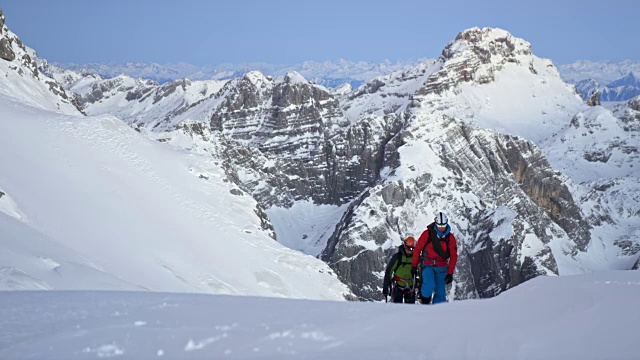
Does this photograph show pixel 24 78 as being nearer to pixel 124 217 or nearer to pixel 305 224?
pixel 124 217

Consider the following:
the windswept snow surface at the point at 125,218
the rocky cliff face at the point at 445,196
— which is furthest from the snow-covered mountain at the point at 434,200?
the windswept snow surface at the point at 125,218

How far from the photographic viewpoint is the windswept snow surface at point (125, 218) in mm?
24938

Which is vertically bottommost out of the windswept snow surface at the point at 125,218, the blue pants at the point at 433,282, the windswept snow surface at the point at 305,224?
the blue pants at the point at 433,282

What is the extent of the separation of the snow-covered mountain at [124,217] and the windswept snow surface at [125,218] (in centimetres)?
A: 11

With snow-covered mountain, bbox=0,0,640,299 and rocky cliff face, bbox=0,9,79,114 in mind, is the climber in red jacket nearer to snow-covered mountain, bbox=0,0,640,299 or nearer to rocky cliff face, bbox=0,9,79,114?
rocky cliff face, bbox=0,9,79,114

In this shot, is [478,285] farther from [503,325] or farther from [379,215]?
[503,325]

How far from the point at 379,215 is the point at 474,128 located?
58.7 meters

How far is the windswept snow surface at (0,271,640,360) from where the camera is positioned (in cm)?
802

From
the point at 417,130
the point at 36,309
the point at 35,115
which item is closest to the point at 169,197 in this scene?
the point at 35,115

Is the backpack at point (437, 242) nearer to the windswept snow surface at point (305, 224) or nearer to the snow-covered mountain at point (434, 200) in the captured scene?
the snow-covered mountain at point (434, 200)

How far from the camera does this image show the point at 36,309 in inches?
376

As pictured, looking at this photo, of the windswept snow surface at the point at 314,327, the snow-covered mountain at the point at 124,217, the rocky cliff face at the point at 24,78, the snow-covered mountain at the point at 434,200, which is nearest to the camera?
the windswept snow surface at the point at 314,327

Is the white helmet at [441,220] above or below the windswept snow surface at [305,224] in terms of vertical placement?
below

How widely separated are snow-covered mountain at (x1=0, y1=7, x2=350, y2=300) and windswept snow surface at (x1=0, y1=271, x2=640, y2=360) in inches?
302
